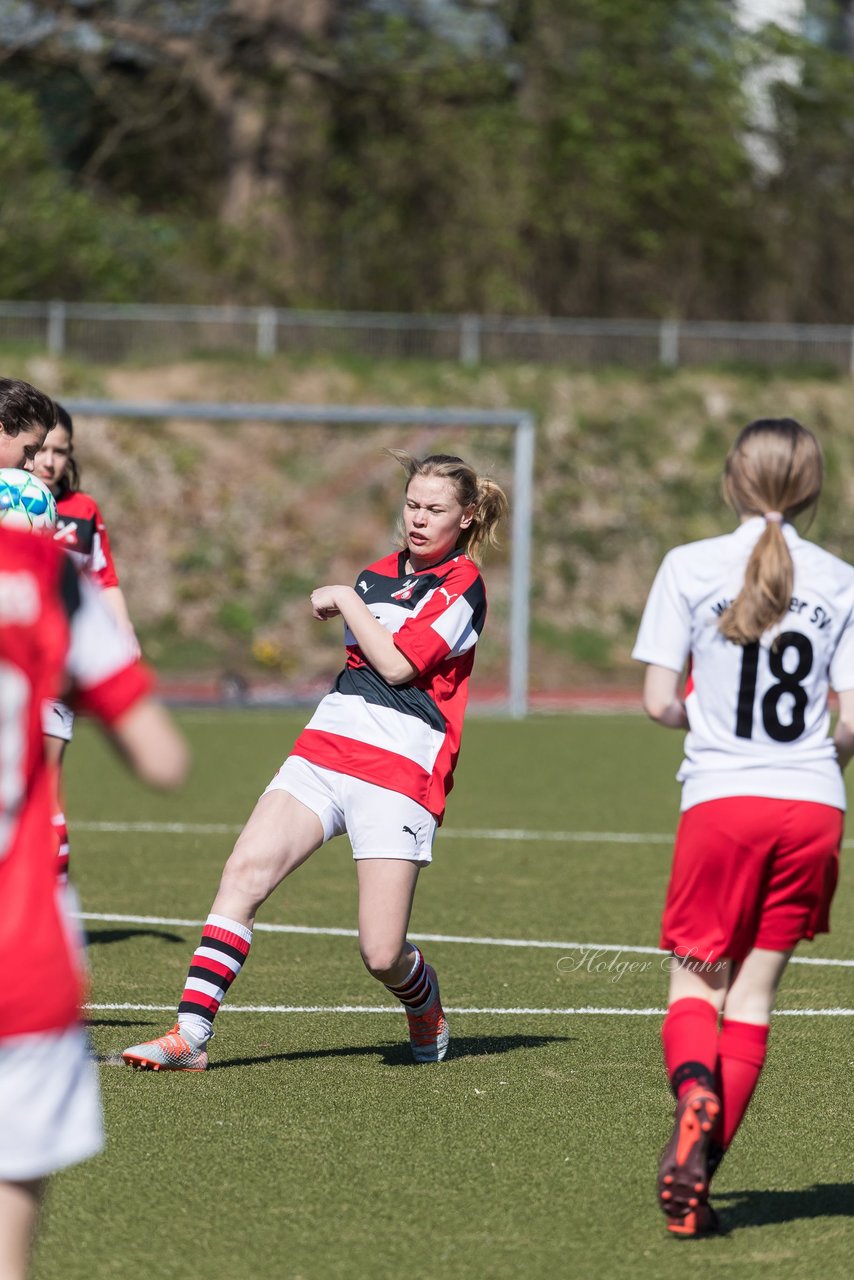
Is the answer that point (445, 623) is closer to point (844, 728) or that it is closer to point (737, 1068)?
point (844, 728)

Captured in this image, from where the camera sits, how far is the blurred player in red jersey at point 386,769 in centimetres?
515

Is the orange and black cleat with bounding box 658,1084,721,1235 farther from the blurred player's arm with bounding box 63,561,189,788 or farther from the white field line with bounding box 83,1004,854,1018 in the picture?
the white field line with bounding box 83,1004,854,1018

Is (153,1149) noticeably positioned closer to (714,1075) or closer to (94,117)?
(714,1075)

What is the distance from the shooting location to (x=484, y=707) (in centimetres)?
1953

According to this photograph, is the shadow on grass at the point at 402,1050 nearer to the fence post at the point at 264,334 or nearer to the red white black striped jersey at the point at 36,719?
the red white black striped jersey at the point at 36,719

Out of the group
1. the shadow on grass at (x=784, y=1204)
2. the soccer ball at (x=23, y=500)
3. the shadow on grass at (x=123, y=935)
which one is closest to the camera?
the shadow on grass at (x=784, y=1204)

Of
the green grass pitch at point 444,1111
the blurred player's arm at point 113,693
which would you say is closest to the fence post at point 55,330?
the green grass pitch at point 444,1111

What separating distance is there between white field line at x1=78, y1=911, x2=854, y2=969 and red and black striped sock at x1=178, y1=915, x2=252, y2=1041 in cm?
223

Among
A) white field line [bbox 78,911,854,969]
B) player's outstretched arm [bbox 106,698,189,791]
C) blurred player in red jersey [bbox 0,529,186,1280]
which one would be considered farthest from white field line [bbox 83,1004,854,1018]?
player's outstretched arm [bbox 106,698,189,791]

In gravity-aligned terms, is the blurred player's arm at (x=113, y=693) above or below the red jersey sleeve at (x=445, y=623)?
above

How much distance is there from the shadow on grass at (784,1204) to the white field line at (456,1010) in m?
1.94

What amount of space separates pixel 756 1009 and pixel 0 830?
1.90 m

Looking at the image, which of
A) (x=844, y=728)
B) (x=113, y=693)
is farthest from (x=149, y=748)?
(x=844, y=728)

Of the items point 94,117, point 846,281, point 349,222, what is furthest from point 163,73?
point 846,281
